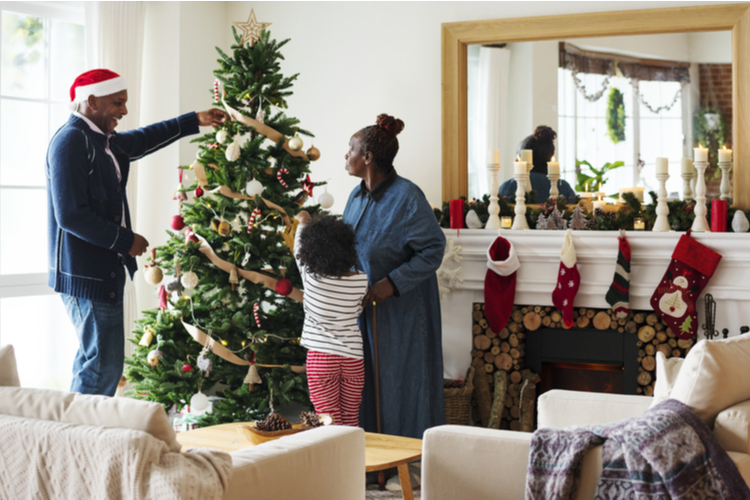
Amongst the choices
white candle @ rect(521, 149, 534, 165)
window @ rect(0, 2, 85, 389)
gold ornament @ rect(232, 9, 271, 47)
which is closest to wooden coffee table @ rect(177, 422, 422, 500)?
gold ornament @ rect(232, 9, 271, 47)

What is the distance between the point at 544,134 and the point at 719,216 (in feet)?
3.29

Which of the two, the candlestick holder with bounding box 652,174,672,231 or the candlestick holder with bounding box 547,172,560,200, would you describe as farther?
the candlestick holder with bounding box 547,172,560,200

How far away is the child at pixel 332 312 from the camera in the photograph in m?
2.69

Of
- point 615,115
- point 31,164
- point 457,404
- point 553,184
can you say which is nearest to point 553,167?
point 553,184

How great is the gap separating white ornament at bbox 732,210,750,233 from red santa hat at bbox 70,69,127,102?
9.38 ft

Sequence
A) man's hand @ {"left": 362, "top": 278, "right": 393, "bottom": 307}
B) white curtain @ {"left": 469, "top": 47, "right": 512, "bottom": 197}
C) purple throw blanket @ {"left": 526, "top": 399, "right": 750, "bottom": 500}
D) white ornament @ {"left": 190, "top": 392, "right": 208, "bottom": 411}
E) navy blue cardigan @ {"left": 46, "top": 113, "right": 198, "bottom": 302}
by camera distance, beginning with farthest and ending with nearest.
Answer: white curtain @ {"left": 469, "top": 47, "right": 512, "bottom": 197}, white ornament @ {"left": 190, "top": 392, "right": 208, "bottom": 411}, man's hand @ {"left": 362, "top": 278, "right": 393, "bottom": 307}, navy blue cardigan @ {"left": 46, "top": 113, "right": 198, "bottom": 302}, purple throw blanket @ {"left": 526, "top": 399, "right": 750, "bottom": 500}

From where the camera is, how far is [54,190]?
8.06 ft

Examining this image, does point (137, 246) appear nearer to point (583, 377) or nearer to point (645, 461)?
point (645, 461)

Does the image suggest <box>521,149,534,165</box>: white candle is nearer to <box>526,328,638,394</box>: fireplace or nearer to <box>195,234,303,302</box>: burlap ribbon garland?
<box>526,328,638,394</box>: fireplace

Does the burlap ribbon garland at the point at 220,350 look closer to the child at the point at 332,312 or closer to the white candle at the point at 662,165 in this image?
the child at the point at 332,312

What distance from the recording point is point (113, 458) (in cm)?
140

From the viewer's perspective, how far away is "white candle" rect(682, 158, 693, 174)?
3590 millimetres

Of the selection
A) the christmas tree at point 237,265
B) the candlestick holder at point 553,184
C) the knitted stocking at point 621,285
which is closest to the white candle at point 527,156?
the candlestick holder at point 553,184

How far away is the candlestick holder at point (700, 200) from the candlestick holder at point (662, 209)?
0.43 ft
